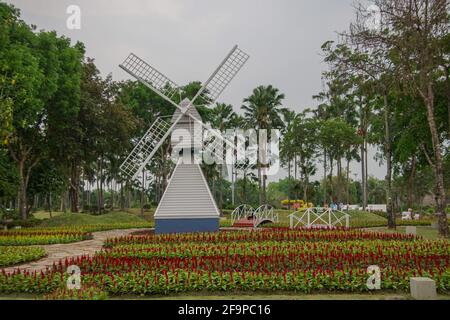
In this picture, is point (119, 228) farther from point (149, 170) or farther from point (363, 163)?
point (149, 170)

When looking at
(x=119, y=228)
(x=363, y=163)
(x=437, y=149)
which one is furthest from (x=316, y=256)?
(x=363, y=163)

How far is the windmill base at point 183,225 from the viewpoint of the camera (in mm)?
24469

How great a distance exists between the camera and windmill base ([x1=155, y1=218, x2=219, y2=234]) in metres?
24.5

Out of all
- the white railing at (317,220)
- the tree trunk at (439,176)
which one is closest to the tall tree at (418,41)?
the tree trunk at (439,176)

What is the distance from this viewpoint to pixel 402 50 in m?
23.4

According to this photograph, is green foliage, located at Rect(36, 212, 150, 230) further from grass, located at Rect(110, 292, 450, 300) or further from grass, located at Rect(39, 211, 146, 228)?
grass, located at Rect(110, 292, 450, 300)

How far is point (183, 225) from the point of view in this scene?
24562mm

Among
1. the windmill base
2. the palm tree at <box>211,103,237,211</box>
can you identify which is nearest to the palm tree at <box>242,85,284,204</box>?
the palm tree at <box>211,103,237,211</box>

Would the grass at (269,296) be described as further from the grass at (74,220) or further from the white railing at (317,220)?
the grass at (74,220)

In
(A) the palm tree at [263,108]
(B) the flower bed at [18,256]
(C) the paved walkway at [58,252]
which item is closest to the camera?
(C) the paved walkway at [58,252]

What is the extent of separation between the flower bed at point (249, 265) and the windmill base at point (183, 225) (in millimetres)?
4700

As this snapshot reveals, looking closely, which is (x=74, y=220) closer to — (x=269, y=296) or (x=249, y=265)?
(x=249, y=265)

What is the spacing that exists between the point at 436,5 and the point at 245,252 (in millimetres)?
17238

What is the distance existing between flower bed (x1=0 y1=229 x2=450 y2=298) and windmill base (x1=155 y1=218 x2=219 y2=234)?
470 centimetres
